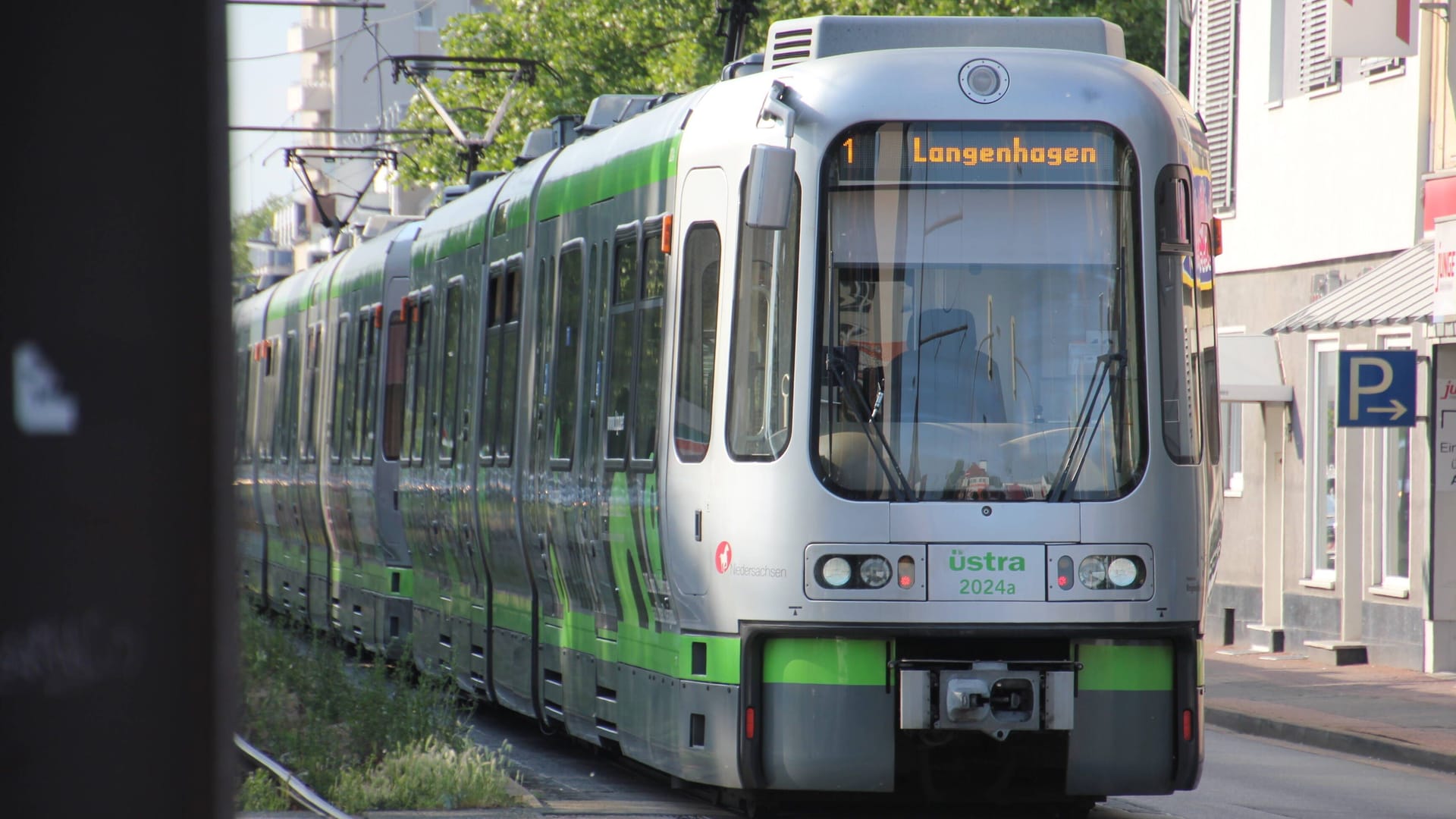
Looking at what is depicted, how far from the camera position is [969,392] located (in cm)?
844

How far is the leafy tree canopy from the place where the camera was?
32094 millimetres

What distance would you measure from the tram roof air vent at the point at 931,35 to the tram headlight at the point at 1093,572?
88.5 inches

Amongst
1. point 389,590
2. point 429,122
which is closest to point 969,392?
point 389,590

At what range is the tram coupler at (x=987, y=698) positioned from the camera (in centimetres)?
826

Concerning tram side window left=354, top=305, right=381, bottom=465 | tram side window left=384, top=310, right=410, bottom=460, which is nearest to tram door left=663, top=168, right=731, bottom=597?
tram side window left=384, top=310, right=410, bottom=460

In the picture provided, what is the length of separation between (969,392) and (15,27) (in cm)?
707

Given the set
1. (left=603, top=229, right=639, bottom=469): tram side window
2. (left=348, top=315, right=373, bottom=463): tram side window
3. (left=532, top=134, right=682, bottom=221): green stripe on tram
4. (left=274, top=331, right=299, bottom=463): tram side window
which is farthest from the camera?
(left=274, top=331, right=299, bottom=463): tram side window

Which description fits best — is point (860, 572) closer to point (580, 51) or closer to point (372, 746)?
point (372, 746)

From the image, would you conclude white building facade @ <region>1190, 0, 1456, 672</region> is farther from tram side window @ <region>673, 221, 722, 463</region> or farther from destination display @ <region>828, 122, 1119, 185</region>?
tram side window @ <region>673, 221, 722, 463</region>

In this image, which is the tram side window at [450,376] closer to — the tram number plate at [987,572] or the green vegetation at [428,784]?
the green vegetation at [428,784]

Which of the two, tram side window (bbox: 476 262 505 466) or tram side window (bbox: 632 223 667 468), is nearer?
tram side window (bbox: 632 223 667 468)

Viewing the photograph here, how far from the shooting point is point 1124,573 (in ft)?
27.8

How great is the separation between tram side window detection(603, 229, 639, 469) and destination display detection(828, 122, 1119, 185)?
1741mm

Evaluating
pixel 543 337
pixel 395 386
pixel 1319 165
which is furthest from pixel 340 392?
pixel 1319 165
